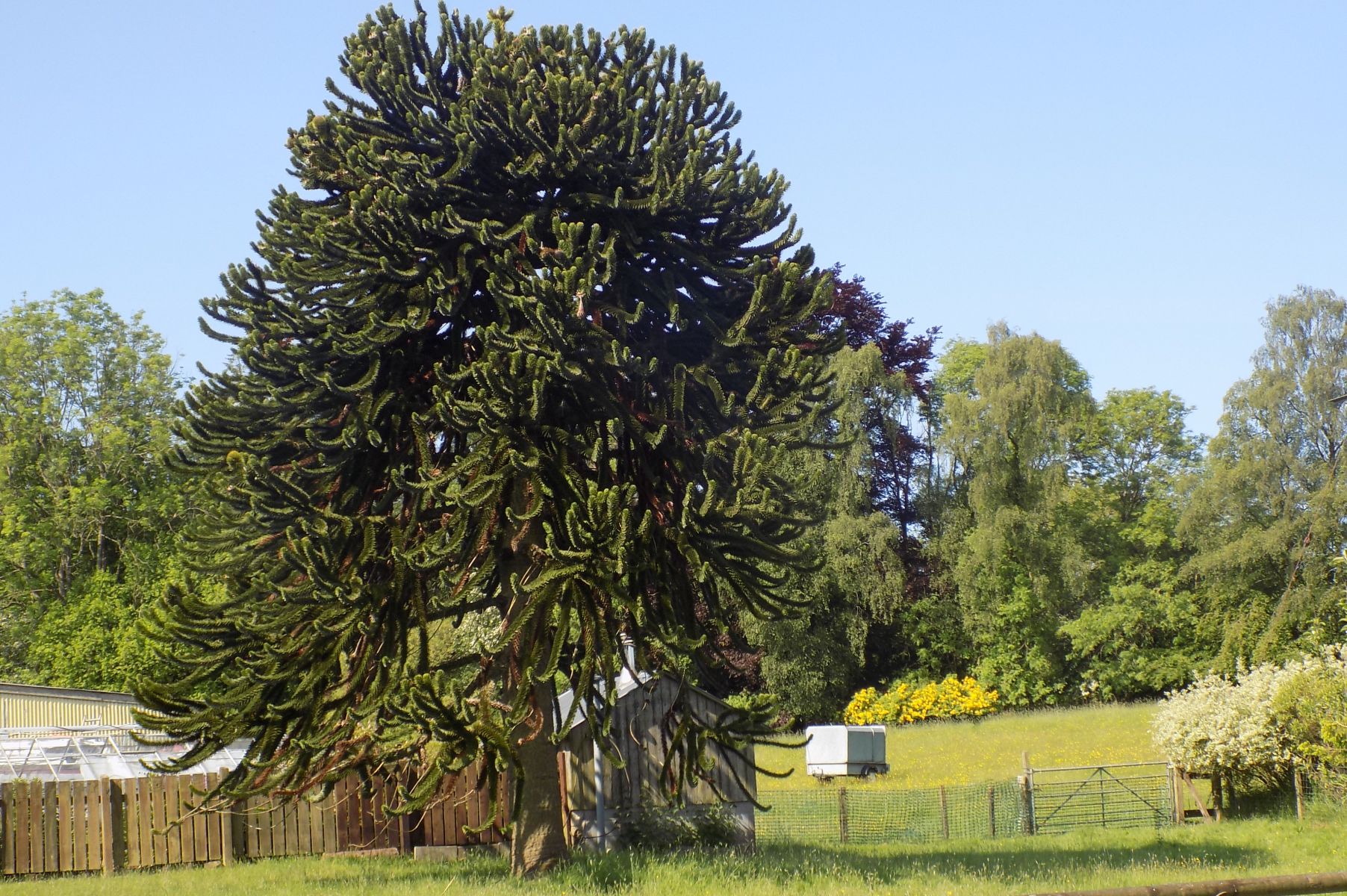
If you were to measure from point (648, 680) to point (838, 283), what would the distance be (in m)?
34.0

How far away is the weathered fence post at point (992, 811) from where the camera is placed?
78.4ft

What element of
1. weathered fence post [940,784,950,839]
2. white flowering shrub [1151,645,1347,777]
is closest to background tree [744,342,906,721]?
white flowering shrub [1151,645,1347,777]

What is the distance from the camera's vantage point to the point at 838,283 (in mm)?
49719

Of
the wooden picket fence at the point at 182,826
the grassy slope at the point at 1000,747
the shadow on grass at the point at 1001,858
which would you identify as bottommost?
the grassy slope at the point at 1000,747

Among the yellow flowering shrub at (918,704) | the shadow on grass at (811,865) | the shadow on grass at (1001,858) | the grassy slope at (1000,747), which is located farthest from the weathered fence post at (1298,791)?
the yellow flowering shrub at (918,704)

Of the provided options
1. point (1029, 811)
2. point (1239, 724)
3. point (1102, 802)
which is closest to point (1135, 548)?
point (1102, 802)

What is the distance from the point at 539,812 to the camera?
1436 cm

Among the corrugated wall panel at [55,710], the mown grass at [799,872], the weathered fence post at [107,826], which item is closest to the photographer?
the mown grass at [799,872]

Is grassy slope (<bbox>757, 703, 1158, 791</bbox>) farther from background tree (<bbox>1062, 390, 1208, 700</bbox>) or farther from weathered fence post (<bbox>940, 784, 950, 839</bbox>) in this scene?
weathered fence post (<bbox>940, 784, 950, 839</bbox>)

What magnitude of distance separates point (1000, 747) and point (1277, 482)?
12472mm

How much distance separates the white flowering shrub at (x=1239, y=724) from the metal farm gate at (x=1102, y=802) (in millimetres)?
945

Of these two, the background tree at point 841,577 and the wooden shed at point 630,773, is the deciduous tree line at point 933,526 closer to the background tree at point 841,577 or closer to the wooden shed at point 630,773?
the background tree at point 841,577

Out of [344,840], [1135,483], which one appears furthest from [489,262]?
[1135,483]

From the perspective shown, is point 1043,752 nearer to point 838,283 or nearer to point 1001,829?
point 1001,829
